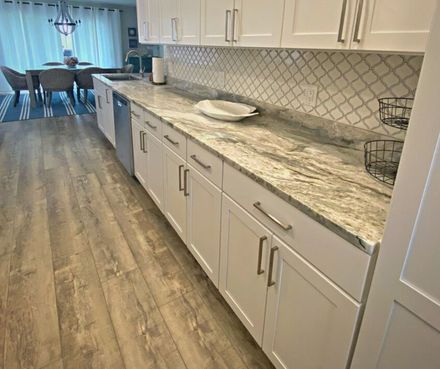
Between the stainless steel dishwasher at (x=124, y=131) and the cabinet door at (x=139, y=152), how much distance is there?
0.10m

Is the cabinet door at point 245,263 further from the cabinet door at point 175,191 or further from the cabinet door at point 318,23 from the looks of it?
the cabinet door at point 318,23

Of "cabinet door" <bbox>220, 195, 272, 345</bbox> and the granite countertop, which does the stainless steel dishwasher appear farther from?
"cabinet door" <bbox>220, 195, 272, 345</bbox>

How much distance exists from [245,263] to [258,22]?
114 cm

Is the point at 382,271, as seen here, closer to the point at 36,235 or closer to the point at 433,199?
the point at 433,199

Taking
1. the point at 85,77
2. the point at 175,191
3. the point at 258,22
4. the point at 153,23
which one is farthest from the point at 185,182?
the point at 85,77

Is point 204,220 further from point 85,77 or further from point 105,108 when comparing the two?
point 85,77

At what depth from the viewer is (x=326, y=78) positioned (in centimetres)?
157

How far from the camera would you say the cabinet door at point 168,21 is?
2361 millimetres

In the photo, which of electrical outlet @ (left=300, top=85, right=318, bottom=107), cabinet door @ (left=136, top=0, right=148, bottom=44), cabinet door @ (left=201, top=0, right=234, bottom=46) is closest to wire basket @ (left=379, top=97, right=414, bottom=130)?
electrical outlet @ (left=300, top=85, right=318, bottom=107)

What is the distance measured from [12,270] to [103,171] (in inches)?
63.5

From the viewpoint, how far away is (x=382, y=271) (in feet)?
2.40

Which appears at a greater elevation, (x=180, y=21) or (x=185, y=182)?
(x=180, y=21)

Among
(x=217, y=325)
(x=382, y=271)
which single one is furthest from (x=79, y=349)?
(x=382, y=271)

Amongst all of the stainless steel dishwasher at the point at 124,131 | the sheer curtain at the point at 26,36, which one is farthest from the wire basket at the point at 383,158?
the sheer curtain at the point at 26,36
